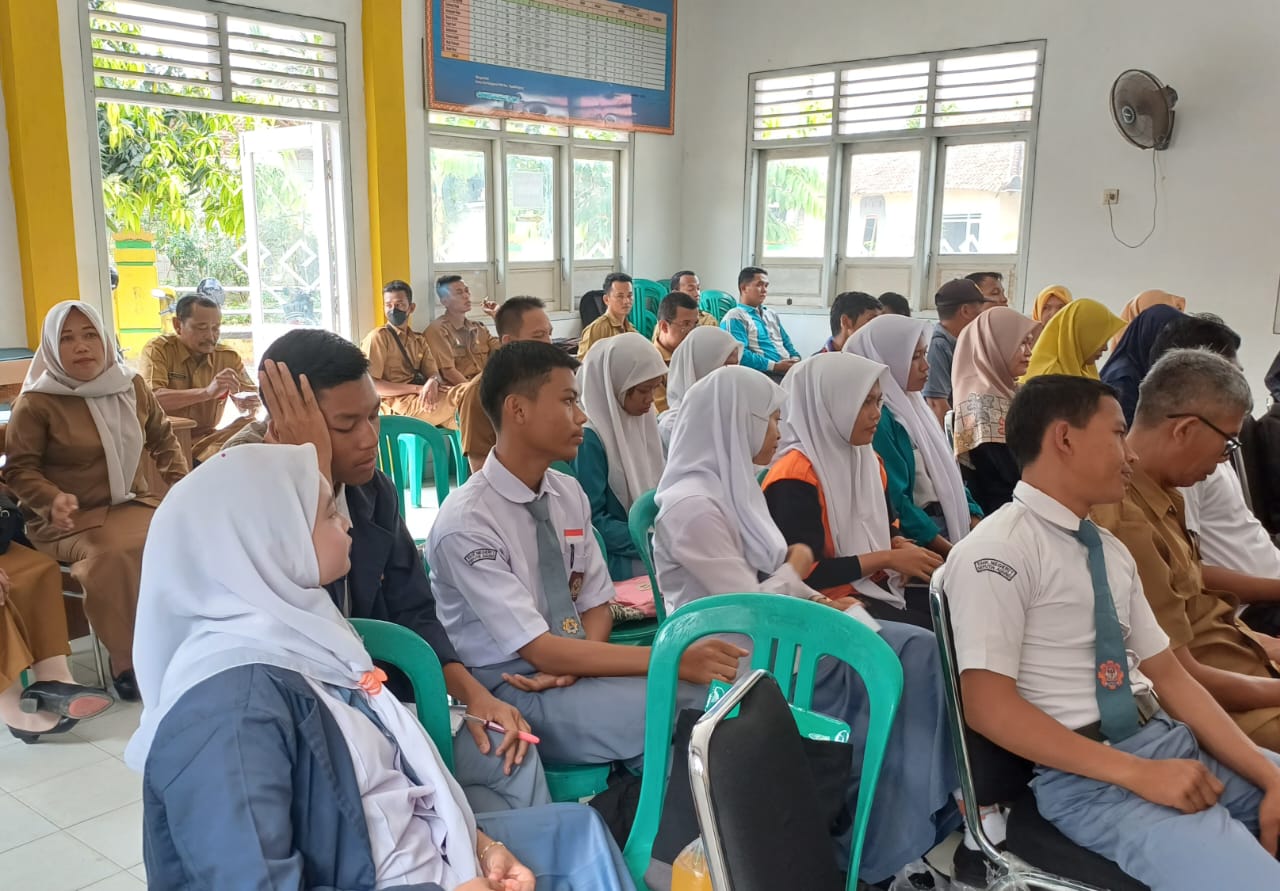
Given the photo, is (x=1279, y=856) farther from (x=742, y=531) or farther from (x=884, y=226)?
(x=884, y=226)

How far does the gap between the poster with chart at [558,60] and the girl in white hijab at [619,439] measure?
4015 millimetres

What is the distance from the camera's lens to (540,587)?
217cm

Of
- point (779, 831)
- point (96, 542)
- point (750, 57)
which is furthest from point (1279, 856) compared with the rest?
point (750, 57)

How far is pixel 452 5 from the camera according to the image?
21.5 feet

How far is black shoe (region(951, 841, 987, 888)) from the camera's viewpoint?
1.84 m

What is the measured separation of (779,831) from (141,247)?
24.7ft

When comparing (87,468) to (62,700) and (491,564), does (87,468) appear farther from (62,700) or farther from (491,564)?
(491,564)

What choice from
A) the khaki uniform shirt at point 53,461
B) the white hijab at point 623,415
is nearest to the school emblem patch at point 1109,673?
the white hijab at point 623,415

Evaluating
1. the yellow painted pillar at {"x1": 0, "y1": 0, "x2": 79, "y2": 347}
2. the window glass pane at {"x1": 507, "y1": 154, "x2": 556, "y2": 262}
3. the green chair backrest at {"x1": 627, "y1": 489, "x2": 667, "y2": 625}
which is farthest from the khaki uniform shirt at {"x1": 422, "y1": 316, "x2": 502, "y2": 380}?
the green chair backrest at {"x1": 627, "y1": 489, "x2": 667, "y2": 625}

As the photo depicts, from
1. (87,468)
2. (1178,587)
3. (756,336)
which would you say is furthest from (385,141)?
(1178,587)

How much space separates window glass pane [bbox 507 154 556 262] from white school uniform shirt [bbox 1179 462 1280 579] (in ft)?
18.8

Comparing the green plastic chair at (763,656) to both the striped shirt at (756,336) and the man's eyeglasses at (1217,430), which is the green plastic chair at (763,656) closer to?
the man's eyeglasses at (1217,430)

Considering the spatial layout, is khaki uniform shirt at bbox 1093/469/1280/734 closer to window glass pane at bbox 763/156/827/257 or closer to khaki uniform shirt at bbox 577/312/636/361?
khaki uniform shirt at bbox 577/312/636/361

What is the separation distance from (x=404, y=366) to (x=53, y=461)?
2827 mm
